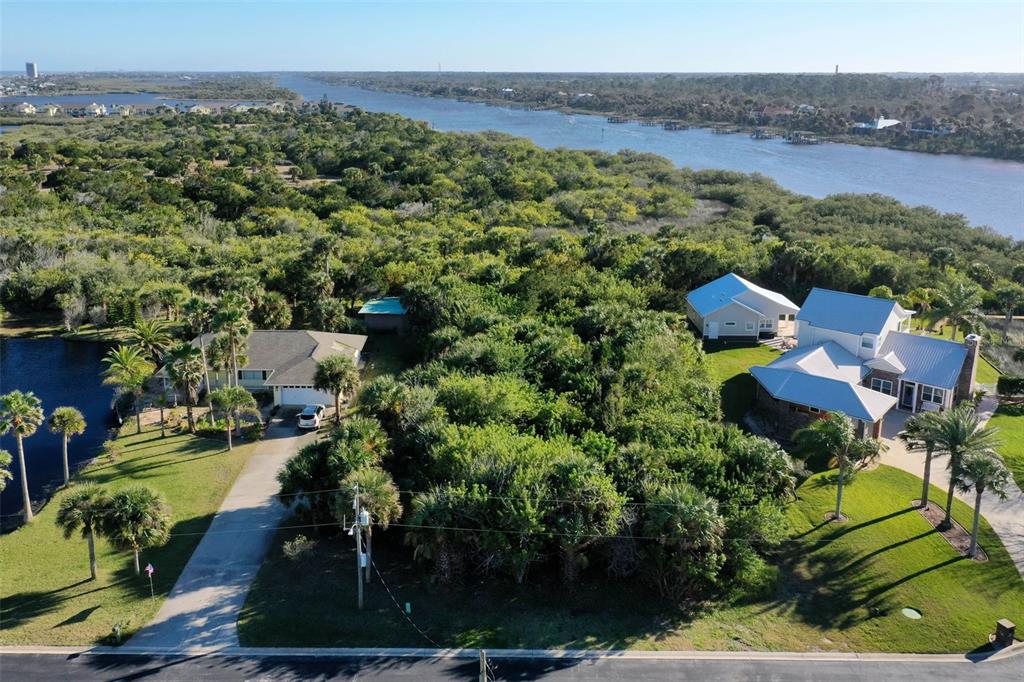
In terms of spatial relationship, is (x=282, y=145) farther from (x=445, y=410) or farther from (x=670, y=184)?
(x=445, y=410)

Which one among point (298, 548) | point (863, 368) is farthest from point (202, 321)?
point (863, 368)

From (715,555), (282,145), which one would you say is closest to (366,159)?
(282,145)

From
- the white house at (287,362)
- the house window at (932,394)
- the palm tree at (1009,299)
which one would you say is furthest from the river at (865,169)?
the white house at (287,362)

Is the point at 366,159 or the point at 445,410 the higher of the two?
the point at 366,159

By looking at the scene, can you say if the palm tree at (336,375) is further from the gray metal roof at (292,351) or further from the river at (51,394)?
the river at (51,394)

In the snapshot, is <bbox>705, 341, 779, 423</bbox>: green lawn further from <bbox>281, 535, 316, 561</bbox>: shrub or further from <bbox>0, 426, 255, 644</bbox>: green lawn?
<bbox>0, 426, 255, 644</bbox>: green lawn

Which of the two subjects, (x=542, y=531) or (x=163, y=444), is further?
(x=163, y=444)
